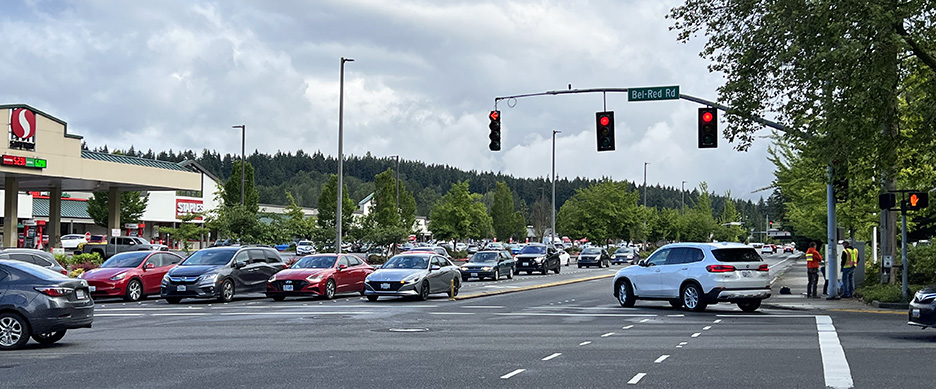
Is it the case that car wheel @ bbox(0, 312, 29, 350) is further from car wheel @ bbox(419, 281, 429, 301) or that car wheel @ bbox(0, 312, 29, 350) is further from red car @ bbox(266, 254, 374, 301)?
car wheel @ bbox(419, 281, 429, 301)

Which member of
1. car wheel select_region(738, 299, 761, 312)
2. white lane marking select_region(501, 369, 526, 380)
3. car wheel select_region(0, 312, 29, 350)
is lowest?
car wheel select_region(738, 299, 761, 312)

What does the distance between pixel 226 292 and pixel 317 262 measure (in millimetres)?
2983

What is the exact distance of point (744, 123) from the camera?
2325 cm

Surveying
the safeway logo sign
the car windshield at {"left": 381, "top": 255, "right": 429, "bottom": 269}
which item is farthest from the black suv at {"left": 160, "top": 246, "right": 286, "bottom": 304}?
the safeway logo sign

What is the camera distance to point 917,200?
2212 cm

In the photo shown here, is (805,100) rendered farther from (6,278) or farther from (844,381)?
(6,278)

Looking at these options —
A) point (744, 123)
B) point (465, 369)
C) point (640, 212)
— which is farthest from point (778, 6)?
point (640, 212)

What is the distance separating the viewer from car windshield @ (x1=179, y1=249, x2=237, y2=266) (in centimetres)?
2558

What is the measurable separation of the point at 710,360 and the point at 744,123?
41.2ft

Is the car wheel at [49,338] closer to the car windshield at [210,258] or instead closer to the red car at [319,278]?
the red car at [319,278]

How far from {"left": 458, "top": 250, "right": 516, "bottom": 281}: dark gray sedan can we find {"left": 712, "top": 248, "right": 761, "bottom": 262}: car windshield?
62.2 ft

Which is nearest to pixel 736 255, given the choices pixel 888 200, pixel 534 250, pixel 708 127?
pixel 708 127

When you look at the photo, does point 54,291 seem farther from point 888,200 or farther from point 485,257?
point 485,257

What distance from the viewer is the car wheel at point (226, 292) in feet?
81.3
